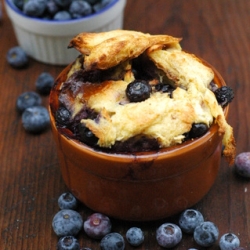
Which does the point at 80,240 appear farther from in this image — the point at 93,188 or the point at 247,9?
the point at 247,9

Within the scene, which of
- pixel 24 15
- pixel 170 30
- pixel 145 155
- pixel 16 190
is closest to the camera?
pixel 145 155

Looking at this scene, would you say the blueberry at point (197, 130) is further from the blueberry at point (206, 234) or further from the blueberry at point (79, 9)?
the blueberry at point (79, 9)

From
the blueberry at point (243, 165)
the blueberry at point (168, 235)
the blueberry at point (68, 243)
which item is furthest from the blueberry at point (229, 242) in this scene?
the blueberry at point (68, 243)

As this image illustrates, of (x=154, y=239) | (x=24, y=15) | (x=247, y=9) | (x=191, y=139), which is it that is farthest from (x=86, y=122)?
(x=247, y=9)

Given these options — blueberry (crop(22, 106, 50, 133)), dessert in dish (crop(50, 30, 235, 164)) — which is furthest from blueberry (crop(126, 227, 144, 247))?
blueberry (crop(22, 106, 50, 133))

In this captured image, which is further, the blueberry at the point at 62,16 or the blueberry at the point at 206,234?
the blueberry at the point at 62,16

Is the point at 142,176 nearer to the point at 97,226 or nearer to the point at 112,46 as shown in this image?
the point at 97,226
